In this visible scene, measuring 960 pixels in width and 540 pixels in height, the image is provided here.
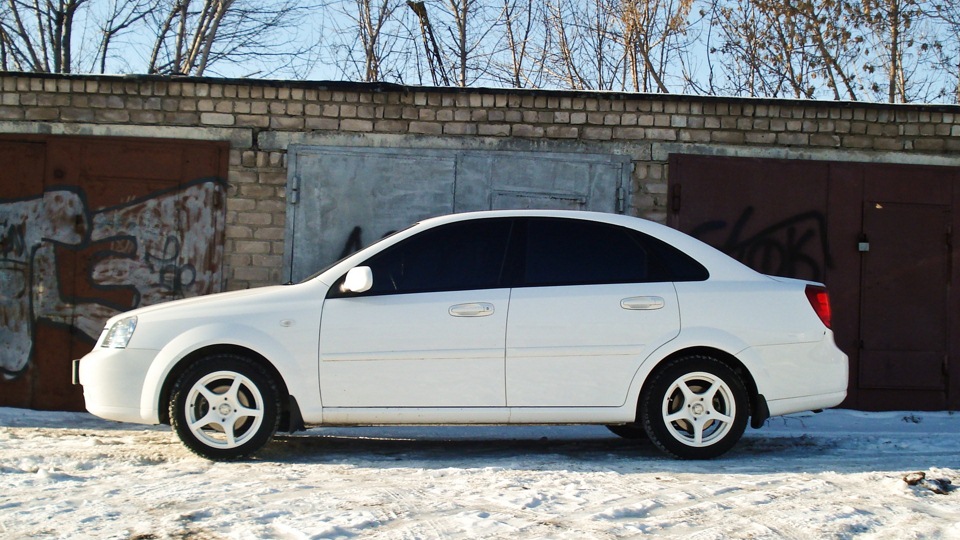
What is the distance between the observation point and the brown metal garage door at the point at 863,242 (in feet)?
29.1

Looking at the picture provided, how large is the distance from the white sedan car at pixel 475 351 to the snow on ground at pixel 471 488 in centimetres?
30

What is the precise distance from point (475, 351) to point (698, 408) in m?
1.44

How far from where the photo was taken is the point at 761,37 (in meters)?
18.6

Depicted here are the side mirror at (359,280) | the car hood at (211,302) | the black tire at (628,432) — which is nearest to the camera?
the side mirror at (359,280)

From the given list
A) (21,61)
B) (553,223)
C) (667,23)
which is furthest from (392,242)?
(21,61)

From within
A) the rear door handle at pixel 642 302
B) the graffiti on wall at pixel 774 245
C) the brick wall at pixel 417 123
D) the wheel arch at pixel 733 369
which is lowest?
the wheel arch at pixel 733 369

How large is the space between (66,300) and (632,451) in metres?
5.36

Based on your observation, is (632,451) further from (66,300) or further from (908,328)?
(66,300)

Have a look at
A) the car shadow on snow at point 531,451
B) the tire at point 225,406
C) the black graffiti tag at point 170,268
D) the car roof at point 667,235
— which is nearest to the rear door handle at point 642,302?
the car roof at point 667,235

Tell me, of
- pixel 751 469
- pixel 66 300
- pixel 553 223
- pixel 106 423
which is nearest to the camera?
pixel 751 469

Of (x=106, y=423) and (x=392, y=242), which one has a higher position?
(x=392, y=242)

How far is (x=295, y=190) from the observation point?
8797 millimetres

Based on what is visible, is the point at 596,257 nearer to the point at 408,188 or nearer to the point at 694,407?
the point at 694,407

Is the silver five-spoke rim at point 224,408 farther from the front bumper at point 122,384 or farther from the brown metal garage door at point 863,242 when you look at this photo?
the brown metal garage door at point 863,242
